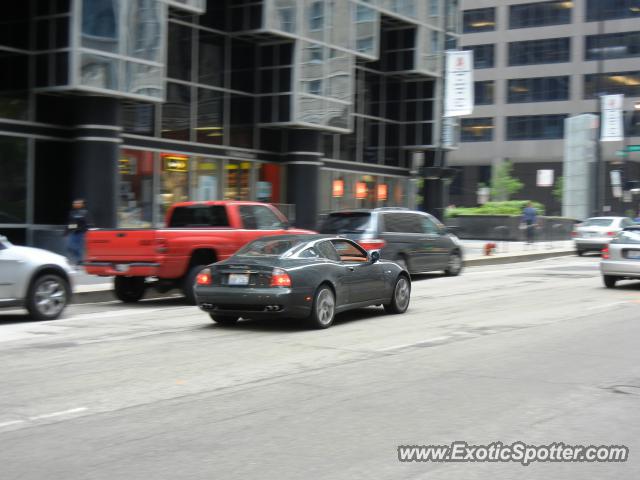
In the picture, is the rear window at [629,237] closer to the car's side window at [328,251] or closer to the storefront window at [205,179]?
the car's side window at [328,251]

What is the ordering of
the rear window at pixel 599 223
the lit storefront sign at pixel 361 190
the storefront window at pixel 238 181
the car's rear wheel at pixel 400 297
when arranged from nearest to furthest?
the car's rear wheel at pixel 400 297, the storefront window at pixel 238 181, the rear window at pixel 599 223, the lit storefront sign at pixel 361 190

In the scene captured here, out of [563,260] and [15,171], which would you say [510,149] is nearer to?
[563,260]

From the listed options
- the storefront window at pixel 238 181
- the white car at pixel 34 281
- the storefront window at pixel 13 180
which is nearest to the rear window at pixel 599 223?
the storefront window at pixel 238 181

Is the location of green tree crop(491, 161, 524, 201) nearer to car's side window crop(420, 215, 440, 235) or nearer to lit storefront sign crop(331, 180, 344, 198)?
lit storefront sign crop(331, 180, 344, 198)

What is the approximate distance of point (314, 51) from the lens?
30938mm

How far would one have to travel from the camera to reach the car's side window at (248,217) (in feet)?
54.7

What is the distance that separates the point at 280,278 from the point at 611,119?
122 feet

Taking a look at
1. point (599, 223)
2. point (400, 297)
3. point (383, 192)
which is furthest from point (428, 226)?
point (383, 192)

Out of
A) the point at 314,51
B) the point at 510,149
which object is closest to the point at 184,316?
the point at 314,51

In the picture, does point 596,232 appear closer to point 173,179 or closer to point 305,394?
point 173,179

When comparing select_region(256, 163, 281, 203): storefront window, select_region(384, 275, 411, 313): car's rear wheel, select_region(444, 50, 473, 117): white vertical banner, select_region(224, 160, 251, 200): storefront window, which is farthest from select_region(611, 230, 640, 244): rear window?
select_region(256, 163, 281, 203): storefront window

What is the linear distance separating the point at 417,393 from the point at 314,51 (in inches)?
968

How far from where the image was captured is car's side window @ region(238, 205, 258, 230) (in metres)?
A: 16.7

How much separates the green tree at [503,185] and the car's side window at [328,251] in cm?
6088
